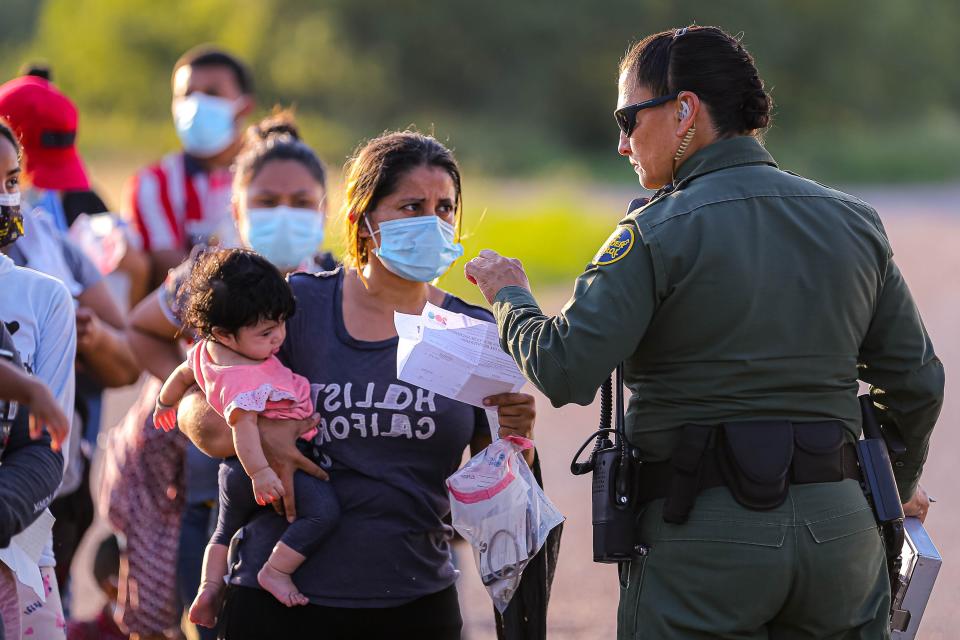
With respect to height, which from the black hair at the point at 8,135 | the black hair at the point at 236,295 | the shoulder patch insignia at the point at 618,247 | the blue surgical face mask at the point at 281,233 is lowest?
the black hair at the point at 236,295

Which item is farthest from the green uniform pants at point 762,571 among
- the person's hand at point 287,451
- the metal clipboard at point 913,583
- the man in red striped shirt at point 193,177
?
the man in red striped shirt at point 193,177

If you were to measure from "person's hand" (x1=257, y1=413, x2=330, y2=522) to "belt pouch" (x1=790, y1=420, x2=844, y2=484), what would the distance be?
1.18 m

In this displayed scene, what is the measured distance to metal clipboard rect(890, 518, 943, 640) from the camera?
3.42 m

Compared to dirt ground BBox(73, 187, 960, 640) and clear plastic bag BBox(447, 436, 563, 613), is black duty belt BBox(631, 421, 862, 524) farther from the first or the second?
clear plastic bag BBox(447, 436, 563, 613)

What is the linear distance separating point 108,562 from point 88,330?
110 centimetres

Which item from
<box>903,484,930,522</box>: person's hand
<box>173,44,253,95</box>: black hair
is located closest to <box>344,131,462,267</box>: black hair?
<box>903,484,930,522</box>: person's hand

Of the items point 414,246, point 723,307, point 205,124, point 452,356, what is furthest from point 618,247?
point 205,124

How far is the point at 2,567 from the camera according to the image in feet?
10.5

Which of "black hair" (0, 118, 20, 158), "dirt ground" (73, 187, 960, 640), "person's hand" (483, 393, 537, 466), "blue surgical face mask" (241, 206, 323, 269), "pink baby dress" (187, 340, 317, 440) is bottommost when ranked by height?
"dirt ground" (73, 187, 960, 640)

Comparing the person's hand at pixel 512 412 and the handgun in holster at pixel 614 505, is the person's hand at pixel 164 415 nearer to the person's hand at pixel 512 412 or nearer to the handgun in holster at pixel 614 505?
the person's hand at pixel 512 412

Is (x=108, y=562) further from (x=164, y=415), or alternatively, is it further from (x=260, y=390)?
(x=260, y=390)

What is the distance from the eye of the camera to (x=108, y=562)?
5.24 meters

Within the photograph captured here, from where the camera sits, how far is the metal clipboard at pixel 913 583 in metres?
3.42

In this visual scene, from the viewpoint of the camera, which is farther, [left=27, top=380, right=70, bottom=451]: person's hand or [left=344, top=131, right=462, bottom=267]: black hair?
[left=344, top=131, right=462, bottom=267]: black hair
